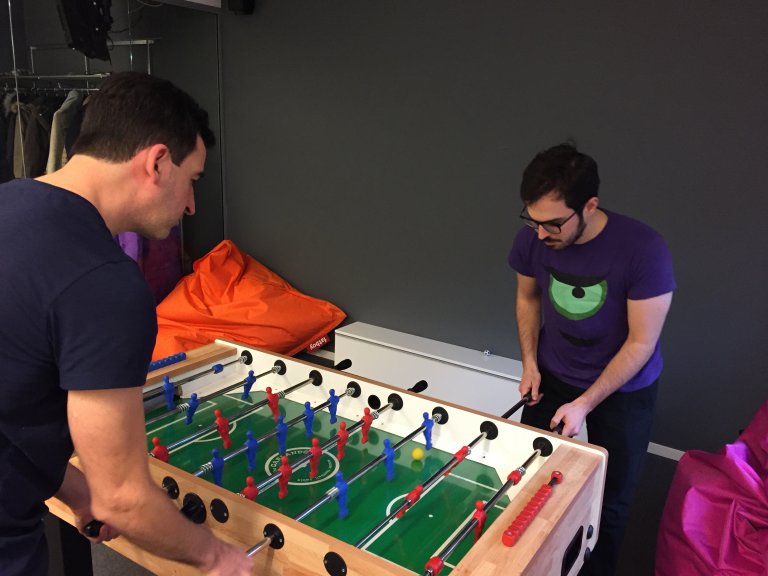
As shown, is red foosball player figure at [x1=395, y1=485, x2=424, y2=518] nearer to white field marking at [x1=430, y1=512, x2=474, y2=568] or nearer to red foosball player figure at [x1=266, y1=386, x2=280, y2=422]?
white field marking at [x1=430, y1=512, x2=474, y2=568]

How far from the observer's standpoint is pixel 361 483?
5.34 ft

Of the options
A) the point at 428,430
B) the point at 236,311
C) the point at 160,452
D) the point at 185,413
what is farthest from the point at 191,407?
the point at 236,311

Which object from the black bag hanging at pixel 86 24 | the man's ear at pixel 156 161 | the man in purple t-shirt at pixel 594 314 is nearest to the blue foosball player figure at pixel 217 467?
the man's ear at pixel 156 161

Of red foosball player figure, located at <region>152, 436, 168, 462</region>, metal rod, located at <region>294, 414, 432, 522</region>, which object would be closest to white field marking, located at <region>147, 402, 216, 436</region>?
red foosball player figure, located at <region>152, 436, 168, 462</region>

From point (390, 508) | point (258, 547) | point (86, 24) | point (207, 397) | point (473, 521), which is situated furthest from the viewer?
point (86, 24)

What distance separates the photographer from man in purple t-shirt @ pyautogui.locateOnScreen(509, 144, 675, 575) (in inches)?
72.7

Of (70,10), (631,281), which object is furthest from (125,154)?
(70,10)

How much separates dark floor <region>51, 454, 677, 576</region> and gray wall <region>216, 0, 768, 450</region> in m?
0.17

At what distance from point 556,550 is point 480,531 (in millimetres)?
172

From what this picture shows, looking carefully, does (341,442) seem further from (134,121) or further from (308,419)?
(134,121)

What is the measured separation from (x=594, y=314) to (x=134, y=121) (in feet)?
4.93

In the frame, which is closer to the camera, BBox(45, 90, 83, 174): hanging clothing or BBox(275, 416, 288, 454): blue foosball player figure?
BBox(275, 416, 288, 454): blue foosball player figure

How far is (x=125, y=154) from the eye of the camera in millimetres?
1037

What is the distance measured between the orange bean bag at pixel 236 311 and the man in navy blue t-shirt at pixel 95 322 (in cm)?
240
